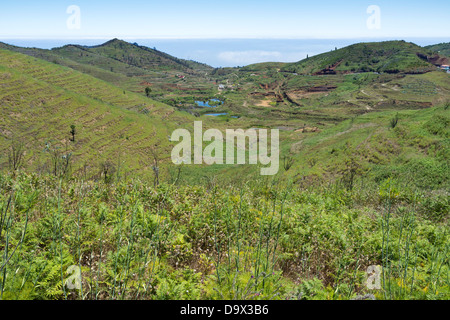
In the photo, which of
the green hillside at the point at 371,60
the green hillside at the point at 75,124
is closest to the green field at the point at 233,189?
the green hillside at the point at 75,124

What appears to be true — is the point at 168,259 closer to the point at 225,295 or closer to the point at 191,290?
the point at 191,290

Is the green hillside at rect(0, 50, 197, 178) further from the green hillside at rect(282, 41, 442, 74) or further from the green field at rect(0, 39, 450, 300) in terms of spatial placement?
the green hillside at rect(282, 41, 442, 74)

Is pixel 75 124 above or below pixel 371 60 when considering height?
below

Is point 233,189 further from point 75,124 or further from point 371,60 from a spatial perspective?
point 371,60

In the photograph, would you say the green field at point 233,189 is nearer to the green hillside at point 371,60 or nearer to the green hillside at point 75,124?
the green hillside at point 75,124

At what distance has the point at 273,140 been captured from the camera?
59000mm

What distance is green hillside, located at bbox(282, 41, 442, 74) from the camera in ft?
391

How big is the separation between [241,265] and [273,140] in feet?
188

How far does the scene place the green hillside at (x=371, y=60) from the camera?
119 m

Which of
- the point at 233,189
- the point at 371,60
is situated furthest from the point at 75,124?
the point at 371,60

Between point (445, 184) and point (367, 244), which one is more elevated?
point (367, 244)

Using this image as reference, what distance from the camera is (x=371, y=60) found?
142 meters

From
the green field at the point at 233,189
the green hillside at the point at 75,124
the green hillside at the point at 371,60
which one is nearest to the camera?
the green field at the point at 233,189

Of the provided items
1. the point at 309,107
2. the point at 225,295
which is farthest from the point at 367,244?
the point at 309,107
